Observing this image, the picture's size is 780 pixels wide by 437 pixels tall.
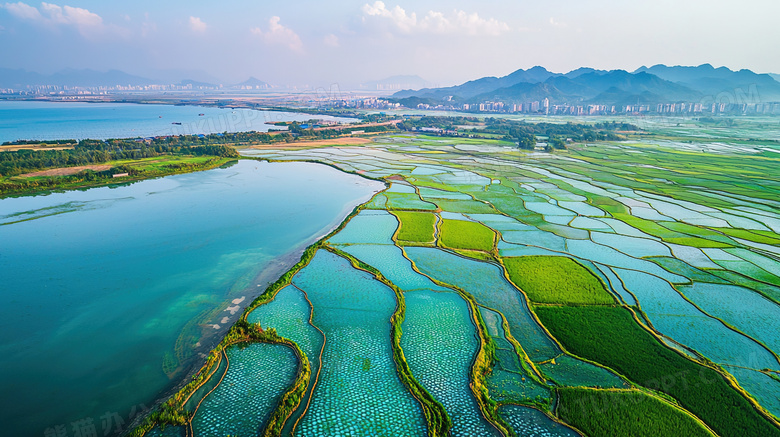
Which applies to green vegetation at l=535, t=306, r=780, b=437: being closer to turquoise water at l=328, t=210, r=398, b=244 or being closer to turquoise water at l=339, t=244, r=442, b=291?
turquoise water at l=339, t=244, r=442, b=291

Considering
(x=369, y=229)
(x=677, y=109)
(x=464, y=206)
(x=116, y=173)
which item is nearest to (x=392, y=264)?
(x=369, y=229)

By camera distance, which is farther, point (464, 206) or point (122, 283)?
point (464, 206)

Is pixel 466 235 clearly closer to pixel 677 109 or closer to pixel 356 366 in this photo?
pixel 356 366

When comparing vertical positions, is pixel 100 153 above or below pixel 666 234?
above

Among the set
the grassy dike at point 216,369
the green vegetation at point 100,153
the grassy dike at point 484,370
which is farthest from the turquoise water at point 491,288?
the green vegetation at point 100,153

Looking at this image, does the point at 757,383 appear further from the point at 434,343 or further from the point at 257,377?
the point at 257,377

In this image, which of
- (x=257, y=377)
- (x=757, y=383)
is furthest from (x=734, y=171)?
(x=257, y=377)

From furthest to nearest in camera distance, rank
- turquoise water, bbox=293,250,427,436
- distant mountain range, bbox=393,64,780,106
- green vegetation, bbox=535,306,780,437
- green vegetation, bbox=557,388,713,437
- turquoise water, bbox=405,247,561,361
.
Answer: distant mountain range, bbox=393,64,780,106
turquoise water, bbox=405,247,561,361
green vegetation, bbox=535,306,780,437
turquoise water, bbox=293,250,427,436
green vegetation, bbox=557,388,713,437

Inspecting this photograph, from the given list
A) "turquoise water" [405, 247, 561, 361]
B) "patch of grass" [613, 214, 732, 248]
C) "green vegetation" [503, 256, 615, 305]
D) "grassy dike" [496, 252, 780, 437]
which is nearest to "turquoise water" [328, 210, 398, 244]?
"turquoise water" [405, 247, 561, 361]
